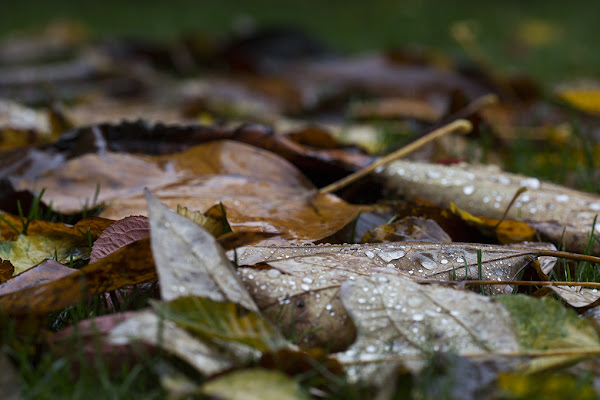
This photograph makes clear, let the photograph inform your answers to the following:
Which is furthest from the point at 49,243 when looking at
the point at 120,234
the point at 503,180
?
the point at 503,180

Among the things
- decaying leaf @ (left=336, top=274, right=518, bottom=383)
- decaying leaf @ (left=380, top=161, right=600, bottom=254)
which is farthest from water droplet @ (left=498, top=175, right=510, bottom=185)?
decaying leaf @ (left=336, top=274, right=518, bottom=383)

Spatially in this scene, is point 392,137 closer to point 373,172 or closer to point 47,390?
point 373,172

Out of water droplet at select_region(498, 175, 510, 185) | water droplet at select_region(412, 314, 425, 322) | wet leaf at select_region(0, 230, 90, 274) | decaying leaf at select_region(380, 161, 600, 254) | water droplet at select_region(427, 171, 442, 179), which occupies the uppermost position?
water droplet at select_region(412, 314, 425, 322)

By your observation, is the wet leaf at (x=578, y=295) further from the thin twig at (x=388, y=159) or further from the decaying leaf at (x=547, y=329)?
the thin twig at (x=388, y=159)

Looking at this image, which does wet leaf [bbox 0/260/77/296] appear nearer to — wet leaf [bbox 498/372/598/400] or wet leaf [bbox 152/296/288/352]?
wet leaf [bbox 152/296/288/352]

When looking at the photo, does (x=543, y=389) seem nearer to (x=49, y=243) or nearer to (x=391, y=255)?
(x=391, y=255)

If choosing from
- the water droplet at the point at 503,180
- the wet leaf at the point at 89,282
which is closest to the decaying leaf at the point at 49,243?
the wet leaf at the point at 89,282

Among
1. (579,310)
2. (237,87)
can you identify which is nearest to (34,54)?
(237,87)
